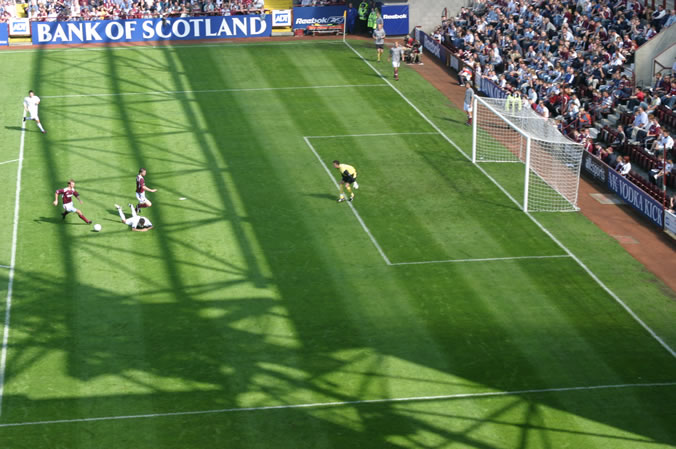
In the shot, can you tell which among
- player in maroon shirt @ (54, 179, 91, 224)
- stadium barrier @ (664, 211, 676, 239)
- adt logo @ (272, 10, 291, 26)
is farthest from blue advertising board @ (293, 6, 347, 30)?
stadium barrier @ (664, 211, 676, 239)

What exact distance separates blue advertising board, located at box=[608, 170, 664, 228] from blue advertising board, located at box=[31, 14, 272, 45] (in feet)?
103

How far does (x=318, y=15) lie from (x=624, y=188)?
32121mm

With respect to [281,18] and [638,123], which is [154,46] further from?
[638,123]

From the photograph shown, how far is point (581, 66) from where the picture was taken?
4975cm

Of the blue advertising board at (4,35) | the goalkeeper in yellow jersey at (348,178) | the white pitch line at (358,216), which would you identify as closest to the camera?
the white pitch line at (358,216)

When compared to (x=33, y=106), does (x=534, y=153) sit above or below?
below

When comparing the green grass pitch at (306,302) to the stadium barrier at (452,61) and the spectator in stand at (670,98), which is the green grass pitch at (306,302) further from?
the spectator in stand at (670,98)

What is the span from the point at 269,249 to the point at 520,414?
1212 cm

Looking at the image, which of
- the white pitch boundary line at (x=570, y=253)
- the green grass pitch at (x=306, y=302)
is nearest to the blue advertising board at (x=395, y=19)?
the white pitch boundary line at (x=570, y=253)

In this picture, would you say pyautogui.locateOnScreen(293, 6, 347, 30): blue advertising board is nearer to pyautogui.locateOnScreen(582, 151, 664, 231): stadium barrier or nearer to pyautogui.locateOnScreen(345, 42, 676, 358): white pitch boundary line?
pyautogui.locateOnScreen(345, 42, 676, 358): white pitch boundary line

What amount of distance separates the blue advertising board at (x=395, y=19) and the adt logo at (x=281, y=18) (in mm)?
6309

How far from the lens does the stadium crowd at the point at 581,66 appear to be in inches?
1656

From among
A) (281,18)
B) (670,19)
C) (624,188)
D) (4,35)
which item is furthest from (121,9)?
Result: (624,188)

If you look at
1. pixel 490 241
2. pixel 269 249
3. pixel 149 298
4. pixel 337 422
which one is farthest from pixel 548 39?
pixel 337 422
